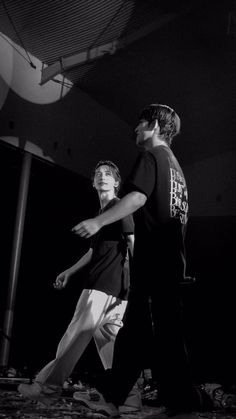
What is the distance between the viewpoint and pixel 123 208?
6.59 ft

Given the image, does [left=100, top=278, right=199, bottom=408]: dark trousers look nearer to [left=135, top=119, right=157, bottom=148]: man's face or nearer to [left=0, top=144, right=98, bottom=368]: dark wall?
[left=135, top=119, right=157, bottom=148]: man's face

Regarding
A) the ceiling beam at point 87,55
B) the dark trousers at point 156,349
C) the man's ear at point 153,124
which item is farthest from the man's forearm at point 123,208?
the ceiling beam at point 87,55

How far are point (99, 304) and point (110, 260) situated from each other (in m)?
0.31

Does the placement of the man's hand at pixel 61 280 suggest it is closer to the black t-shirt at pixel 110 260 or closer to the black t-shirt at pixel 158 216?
→ the black t-shirt at pixel 110 260

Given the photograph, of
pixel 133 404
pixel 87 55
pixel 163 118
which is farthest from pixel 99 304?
pixel 87 55

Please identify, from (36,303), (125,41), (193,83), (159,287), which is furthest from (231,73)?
(159,287)

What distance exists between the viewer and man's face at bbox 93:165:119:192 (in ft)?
11.3

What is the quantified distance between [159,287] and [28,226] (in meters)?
6.38

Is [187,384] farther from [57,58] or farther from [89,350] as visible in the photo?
[57,58]

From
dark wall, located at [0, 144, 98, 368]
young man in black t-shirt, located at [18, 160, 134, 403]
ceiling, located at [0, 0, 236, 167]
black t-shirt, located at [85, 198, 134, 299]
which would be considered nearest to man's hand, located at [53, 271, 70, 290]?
young man in black t-shirt, located at [18, 160, 134, 403]

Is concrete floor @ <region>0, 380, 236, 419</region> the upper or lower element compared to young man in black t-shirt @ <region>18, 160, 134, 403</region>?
lower

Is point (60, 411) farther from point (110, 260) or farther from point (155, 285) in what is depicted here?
point (110, 260)

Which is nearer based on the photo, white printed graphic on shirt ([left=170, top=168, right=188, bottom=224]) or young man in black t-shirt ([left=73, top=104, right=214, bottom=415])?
young man in black t-shirt ([left=73, top=104, right=214, bottom=415])

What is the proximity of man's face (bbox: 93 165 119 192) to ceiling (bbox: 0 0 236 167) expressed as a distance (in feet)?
14.4
